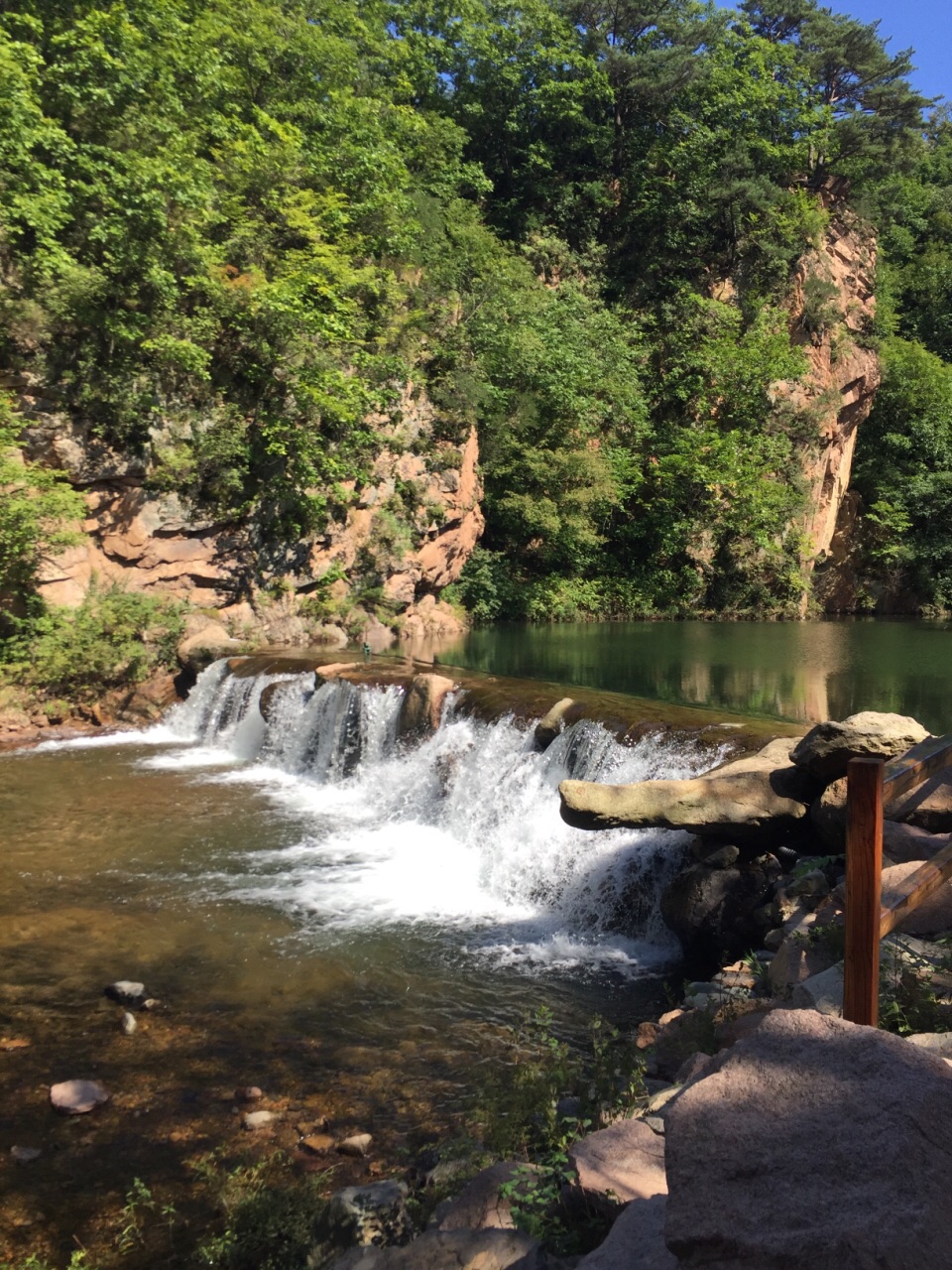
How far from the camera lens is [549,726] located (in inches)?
401

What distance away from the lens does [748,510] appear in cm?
2770

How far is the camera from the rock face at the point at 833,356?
2992 centimetres

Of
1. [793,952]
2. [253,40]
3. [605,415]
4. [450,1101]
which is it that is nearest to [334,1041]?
[450,1101]

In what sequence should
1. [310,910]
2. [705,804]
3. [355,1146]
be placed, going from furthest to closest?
[310,910] < [705,804] < [355,1146]

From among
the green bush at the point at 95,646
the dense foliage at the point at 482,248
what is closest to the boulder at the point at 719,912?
the green bush at the point at 95,646

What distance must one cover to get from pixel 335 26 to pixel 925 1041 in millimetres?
27205

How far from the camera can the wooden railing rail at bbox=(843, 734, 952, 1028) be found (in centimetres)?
299

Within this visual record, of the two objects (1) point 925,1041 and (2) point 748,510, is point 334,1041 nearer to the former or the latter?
(1) point 925,1041

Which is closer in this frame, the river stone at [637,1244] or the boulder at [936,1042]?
the river stone at [637,1244]

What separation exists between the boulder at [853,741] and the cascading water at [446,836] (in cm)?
167

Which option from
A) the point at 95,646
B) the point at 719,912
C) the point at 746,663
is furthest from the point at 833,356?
the point at 719,912

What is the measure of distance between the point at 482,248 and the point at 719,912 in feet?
78.9

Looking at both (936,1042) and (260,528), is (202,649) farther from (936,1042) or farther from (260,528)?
(936,1042)

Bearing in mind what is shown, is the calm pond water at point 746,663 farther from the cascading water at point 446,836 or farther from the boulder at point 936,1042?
the boulder at point 936,1042
